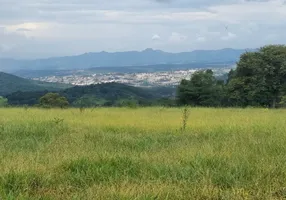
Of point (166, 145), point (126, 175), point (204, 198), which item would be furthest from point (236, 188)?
point (166, 145)

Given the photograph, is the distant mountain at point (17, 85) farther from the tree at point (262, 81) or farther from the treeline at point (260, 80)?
the tree at point (262, 81)

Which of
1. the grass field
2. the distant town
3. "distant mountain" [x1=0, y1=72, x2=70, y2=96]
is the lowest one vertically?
"distant mountain" [x1=0, y1=72, x2=70, y2=96]

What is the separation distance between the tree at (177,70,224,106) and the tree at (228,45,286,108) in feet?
9.85

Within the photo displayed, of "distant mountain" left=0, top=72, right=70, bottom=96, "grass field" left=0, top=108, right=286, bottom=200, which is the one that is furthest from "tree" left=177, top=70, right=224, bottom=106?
"distant mountain" left=0, top=72, right=70, bottom=96

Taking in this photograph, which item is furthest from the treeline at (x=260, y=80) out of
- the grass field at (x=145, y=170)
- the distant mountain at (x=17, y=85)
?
the distant mountain at (x=17, y=85)

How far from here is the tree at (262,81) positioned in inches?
1265

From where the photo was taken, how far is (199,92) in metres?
36.7

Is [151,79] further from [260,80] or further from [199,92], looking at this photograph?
[260,80]

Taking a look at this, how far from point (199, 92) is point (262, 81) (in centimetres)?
616

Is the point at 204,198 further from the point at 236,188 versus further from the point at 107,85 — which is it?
the point at 107,85

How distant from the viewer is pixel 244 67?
33406 mm

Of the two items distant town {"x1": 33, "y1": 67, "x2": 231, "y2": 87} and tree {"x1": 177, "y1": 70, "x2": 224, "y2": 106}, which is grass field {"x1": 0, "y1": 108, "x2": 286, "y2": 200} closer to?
tree {"x1": 177, "y1": 70, "x2": 224, "y2": 106}

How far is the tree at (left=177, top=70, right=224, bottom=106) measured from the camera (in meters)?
36.4

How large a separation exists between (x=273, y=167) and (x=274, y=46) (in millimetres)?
30895
